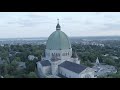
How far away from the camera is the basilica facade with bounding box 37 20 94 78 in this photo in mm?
8305

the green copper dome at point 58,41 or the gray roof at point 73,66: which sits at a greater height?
the green copper dome at point 58,41

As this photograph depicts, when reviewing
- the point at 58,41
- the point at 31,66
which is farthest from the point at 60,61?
the point at 58,41

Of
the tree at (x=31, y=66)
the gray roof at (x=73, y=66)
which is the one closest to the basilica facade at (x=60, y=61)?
the gray roof at (x=73, y=66)

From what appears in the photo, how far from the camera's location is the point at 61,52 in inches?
410

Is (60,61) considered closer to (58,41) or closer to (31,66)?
(31,66)

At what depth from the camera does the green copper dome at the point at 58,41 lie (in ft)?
35.4

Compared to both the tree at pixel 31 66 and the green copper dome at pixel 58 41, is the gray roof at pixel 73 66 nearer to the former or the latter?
the tree at pixel 31 66

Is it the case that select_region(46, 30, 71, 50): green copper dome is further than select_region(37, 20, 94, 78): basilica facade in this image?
Yes

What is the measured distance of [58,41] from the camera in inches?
432

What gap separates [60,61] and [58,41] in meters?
1.71

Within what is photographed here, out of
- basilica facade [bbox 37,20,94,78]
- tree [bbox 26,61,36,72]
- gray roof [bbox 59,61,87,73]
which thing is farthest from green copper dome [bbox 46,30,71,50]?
gray roof [bbox 59,61,87,73]

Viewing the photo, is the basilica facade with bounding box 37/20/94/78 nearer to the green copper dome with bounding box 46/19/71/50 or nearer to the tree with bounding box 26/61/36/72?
the green copper dome with bounding box 46/19/71/50
